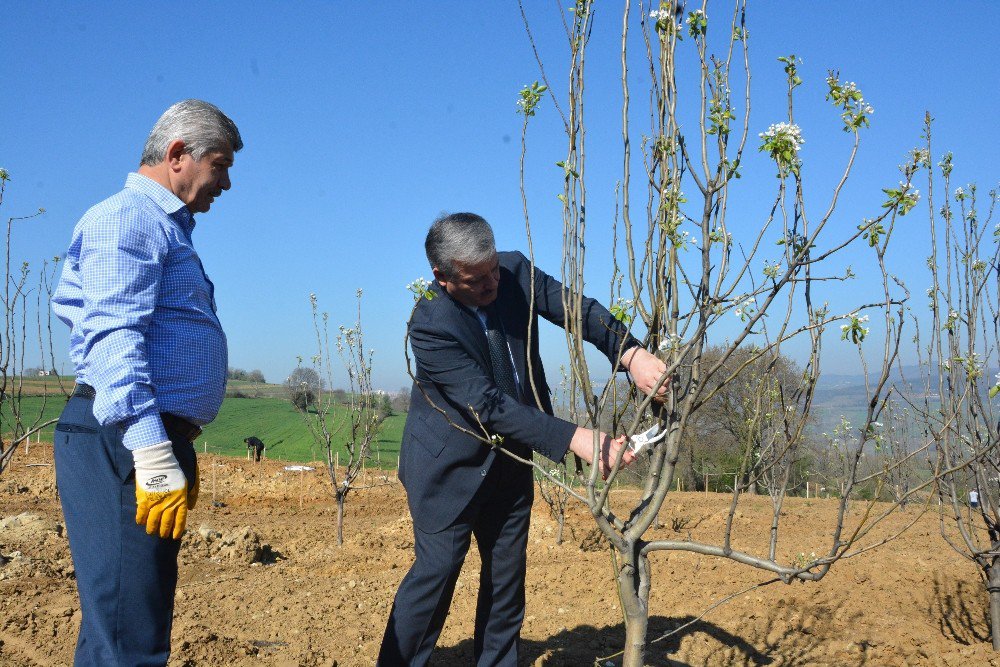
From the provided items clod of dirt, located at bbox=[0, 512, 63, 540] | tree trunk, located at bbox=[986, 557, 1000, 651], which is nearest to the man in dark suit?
tree trunk, located at bbox=[986, 557, 1000, 651]

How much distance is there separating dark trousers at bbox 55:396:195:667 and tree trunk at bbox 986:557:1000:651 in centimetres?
412

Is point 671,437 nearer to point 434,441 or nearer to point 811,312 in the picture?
point 811,312

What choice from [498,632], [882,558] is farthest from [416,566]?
[882,558]

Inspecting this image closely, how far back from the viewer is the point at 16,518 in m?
7.45

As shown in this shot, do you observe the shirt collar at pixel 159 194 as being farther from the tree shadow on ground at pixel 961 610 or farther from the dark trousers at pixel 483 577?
the tree shadow on ground at pixel 961 610

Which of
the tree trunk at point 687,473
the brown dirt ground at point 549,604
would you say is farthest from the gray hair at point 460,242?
the tree trunk at point 687,473

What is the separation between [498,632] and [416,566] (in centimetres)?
48

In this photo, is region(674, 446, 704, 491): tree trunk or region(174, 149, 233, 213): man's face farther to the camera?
region(674, 446, 704, 491): tree trunk

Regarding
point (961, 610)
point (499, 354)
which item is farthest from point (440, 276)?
point (961, 610)

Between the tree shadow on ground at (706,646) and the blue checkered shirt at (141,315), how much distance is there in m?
2.20

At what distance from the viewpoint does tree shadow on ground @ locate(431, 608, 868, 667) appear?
3748 mm

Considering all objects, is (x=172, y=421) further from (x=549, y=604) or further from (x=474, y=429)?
(x=549, y=604)

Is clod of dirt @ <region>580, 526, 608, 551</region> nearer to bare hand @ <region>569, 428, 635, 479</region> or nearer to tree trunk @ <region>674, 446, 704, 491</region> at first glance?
bare hand @ <region>569, 428, 635, 479</region>

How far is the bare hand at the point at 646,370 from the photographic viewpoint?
2393mm
